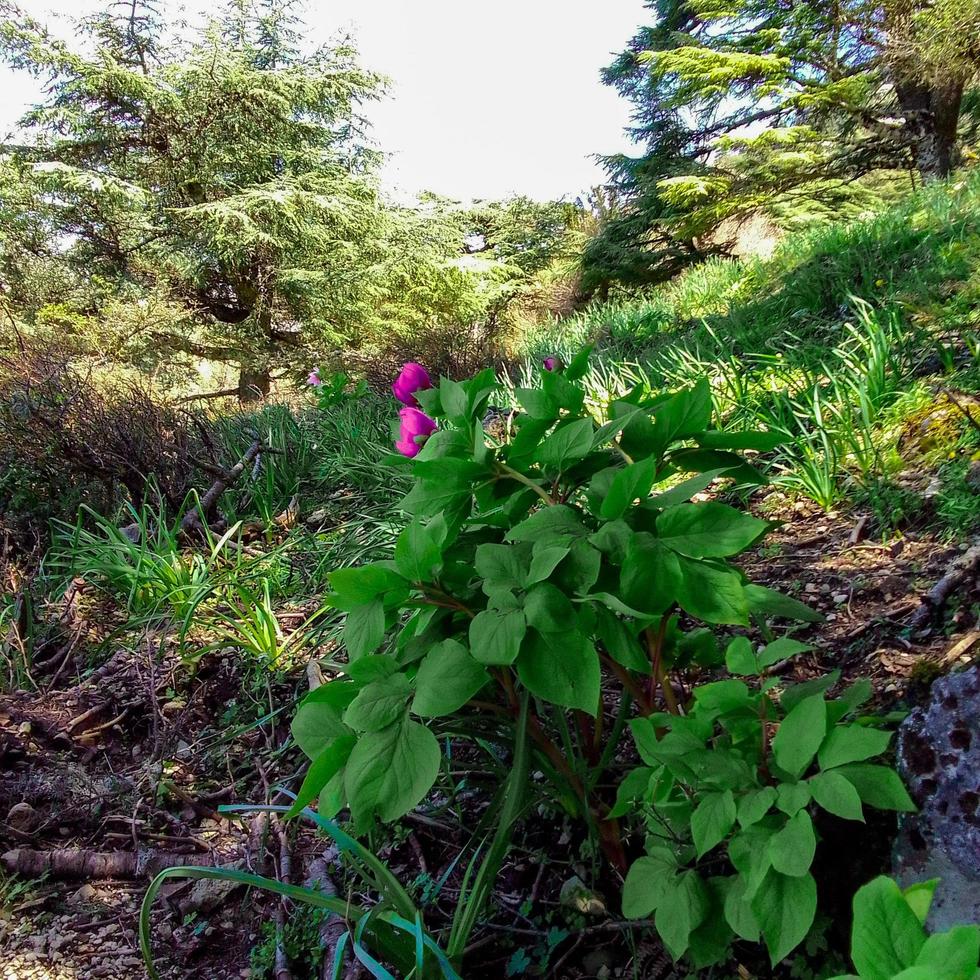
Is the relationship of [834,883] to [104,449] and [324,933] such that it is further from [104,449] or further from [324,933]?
[104,449]

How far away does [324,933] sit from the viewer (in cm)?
115

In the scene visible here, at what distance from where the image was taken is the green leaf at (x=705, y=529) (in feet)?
2.36

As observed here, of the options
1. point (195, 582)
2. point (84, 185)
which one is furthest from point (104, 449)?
point (84, 185)

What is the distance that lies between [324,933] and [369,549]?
1542 mm

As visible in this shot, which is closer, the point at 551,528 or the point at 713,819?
the point at 713,819

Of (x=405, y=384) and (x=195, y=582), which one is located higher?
(x=405, y=384)

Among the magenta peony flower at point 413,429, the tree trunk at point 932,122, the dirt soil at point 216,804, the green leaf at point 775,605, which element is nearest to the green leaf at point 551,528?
the green leaf at point 775,605

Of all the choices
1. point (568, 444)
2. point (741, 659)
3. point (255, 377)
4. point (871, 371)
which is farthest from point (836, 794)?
point (255, 377)

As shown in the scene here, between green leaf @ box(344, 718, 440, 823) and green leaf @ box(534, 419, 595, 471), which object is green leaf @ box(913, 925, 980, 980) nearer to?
green leaf @ box(344, 718, 440, 823)

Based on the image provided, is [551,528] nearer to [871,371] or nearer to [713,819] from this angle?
[713,819]

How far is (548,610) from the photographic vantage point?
2.31 feet

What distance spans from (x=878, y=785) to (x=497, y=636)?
43 cm

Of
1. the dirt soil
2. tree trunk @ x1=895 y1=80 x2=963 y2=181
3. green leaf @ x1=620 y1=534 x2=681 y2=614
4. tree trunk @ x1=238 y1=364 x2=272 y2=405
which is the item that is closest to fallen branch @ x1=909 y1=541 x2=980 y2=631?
the dirt soil

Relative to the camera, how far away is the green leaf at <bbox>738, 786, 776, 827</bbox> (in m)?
0.65
